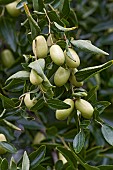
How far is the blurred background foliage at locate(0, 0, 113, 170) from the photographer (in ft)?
4.01

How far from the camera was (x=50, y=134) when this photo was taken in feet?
4.30

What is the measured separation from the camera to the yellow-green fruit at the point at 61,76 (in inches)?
35.8

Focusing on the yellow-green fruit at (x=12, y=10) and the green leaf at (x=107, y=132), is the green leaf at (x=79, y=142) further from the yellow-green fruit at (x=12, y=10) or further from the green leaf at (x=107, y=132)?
the yellow-green fruit at (x=12, y=10)

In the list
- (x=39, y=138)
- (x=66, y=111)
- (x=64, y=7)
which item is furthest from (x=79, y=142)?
(x=39, y=138)

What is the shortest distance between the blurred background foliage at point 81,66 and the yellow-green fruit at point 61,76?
0.08 m

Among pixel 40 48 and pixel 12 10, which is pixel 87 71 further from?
pixel 12 10

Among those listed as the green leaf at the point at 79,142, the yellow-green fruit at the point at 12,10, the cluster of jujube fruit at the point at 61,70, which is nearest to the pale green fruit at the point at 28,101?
the cluster of jujube fruit at the point at 61,70

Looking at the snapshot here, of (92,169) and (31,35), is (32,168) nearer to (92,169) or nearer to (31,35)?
(92,169)

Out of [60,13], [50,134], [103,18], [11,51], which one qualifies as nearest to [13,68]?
[11,51]

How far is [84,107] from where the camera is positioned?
0.94 metres

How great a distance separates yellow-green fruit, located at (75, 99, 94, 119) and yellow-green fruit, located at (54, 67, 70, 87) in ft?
0.17

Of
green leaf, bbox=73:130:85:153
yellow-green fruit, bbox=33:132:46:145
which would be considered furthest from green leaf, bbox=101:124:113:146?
yellow-green fruit, bbox=33:132:46:145

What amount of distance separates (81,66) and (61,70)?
571 millimetres

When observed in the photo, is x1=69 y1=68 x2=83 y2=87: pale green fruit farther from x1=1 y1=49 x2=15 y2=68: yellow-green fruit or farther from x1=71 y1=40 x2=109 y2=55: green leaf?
x1=1 y1=49 x2=15 y2=68: yellow-green fruit
